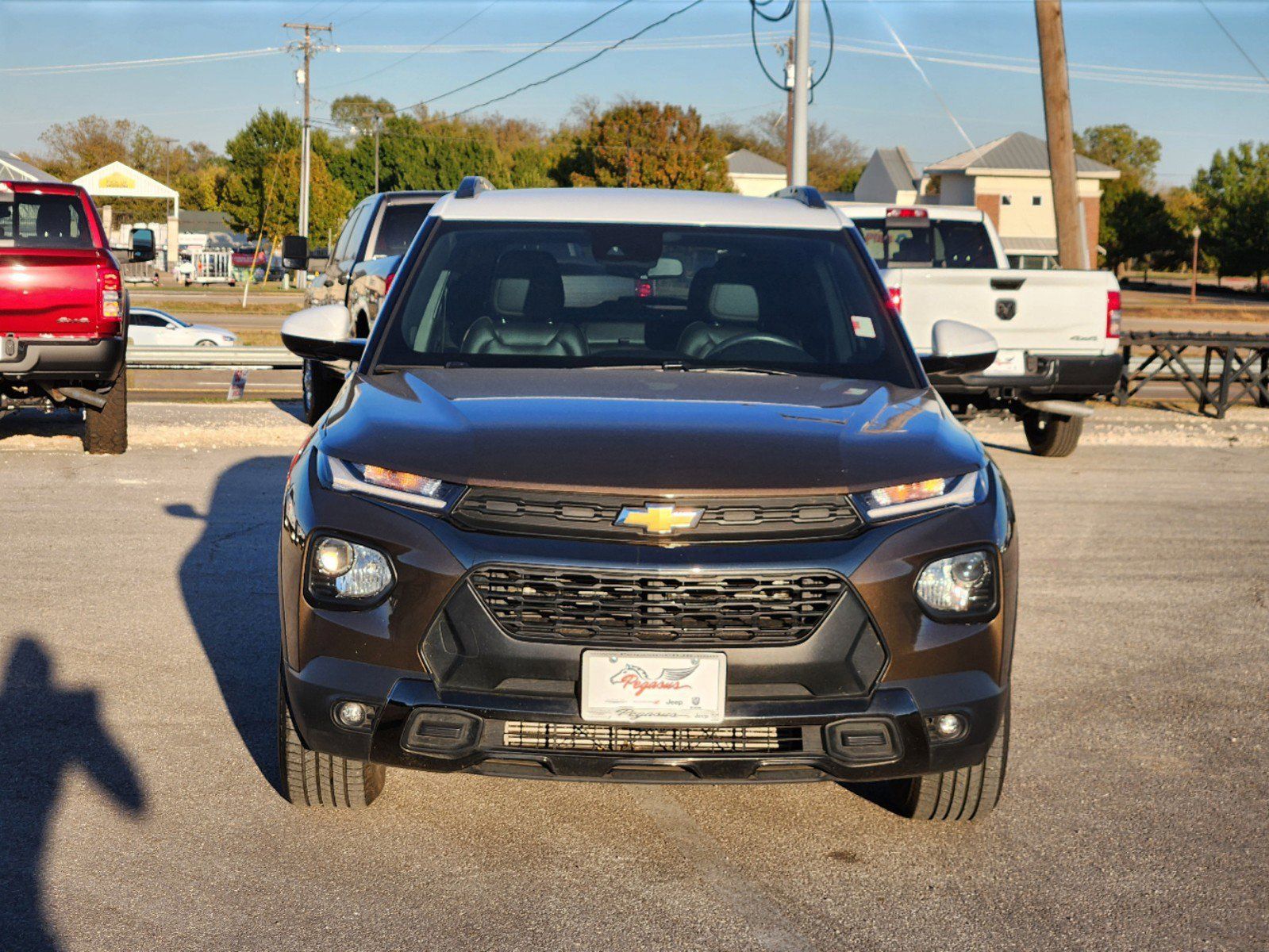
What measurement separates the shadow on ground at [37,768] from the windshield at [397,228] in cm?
893

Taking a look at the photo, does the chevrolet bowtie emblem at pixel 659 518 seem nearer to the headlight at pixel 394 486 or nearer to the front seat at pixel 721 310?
the headlight at pixel 394 486

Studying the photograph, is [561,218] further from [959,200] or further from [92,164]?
[92,164]

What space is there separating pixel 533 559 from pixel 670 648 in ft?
1.29

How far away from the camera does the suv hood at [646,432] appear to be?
377cm

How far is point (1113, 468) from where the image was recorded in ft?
43.4

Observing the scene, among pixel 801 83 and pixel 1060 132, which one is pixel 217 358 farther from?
pixel 1060 132

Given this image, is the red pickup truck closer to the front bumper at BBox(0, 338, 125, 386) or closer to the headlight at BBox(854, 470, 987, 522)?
the front bumper at BBox(0, 338, 125, 386)

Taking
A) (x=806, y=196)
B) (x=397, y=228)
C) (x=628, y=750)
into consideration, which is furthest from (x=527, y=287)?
(x=397, y=228)

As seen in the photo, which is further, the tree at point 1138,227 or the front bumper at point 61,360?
the tree at point 1138,227

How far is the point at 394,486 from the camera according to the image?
12.6 ft

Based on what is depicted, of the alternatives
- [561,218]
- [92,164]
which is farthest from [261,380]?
[92,164]

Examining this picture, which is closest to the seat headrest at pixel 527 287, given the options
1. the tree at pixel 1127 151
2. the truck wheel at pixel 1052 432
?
the truck wheel at pixel 1052 432

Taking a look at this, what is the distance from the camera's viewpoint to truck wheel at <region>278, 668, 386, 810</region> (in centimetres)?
425

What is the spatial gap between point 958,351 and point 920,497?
1.66m
